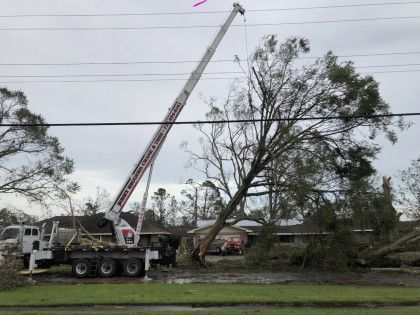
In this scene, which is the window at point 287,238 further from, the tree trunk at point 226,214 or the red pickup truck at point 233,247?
the red pickup truck at point 233,247

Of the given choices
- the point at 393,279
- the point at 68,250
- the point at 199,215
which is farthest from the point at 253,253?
the point at 199,215

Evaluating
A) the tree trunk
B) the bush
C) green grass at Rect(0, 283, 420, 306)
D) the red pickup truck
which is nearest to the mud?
the bush

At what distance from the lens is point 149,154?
23.8 m

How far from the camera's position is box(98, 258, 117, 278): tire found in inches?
912

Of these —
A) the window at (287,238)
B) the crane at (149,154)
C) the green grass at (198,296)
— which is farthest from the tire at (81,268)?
the window at (287,238)

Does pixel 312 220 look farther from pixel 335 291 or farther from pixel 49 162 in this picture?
pixel 49 162

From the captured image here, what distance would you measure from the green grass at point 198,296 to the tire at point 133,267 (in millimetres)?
5231

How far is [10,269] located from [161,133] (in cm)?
914

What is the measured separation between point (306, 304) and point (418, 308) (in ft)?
9.40

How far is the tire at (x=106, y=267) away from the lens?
23.2m

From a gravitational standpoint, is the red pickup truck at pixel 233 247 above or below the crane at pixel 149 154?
below

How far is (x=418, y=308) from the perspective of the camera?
12734 mm

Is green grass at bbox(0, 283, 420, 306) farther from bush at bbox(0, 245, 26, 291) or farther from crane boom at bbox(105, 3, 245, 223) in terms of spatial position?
crane boom at bbox(105, 3, 245, 223)

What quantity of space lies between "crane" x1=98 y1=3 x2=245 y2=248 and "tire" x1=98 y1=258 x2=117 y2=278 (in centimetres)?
108
